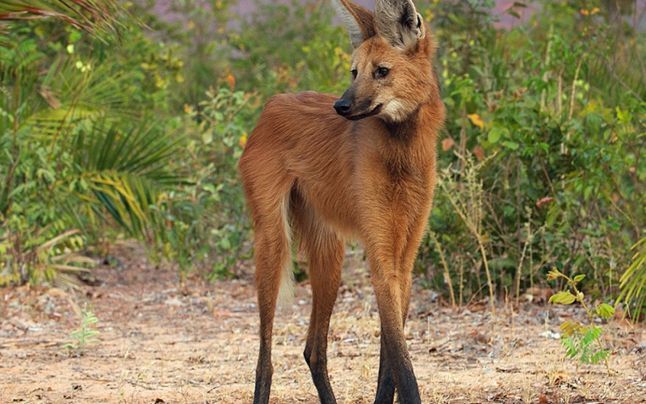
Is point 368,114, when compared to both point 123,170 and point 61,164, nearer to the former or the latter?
point 123,170

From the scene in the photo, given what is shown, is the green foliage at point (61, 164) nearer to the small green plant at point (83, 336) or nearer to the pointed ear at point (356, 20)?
the small green plant at point (83, 336)

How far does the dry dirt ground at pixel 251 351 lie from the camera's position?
185 inches

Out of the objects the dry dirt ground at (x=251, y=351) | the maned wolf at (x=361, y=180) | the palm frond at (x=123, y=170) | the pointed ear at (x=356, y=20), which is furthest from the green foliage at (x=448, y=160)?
the pointed ear at (x=356, y=20)

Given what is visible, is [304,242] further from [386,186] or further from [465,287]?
[465,287]

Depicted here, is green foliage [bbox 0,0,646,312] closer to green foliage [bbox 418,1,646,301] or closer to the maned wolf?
green foliage [bbox 418,1,646,301]

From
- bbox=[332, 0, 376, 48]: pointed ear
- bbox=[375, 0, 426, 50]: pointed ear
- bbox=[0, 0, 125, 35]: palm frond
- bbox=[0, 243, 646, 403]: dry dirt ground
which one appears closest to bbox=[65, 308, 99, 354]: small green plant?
bbox=[0, 243, 646, 403]: dry dirt ground

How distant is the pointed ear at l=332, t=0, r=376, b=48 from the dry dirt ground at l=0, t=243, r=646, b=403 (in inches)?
61.4

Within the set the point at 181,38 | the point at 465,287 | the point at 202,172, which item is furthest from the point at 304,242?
the point at 181,38

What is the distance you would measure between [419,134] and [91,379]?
213cm

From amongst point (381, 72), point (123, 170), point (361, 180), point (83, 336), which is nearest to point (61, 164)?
point (123, 170)

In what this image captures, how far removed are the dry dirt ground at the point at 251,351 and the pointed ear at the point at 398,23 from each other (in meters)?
1.54

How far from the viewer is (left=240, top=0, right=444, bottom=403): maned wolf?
3943mm

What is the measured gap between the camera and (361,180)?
4.11m

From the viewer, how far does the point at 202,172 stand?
7.95 meters
